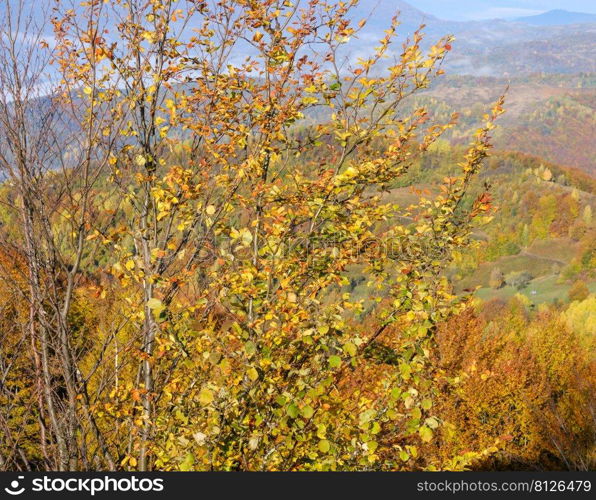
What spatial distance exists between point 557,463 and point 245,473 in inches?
1824

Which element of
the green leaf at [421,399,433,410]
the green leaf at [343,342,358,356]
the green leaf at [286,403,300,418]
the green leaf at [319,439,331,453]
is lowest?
the green leaf at [319,439,331,453]

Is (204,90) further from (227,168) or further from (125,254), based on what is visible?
(125,254)

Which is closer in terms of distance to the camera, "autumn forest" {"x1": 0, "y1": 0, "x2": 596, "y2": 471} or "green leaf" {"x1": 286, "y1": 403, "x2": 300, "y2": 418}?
"green leaf" {"x1": 286, "y1": 403, "x2": 300, "y2": 418}

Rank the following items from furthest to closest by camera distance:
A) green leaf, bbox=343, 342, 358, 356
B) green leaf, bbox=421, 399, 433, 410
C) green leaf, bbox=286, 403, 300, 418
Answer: green leaf, bbox=421, 399, 433, 410
green leaf, bbox=343, 342, 358, 356
green leaf, bbox=286, 403, 300, 418

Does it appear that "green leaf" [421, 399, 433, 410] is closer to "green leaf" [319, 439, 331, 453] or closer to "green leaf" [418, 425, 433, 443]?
"green leaf" [418, 425, 433, 443]

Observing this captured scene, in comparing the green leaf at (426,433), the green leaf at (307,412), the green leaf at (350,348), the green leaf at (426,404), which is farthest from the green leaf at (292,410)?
the green leaf at (426,404)

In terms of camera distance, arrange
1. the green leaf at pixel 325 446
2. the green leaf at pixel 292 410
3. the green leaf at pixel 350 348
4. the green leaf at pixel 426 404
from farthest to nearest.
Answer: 1. the green leaf at pixel 426 404
2. the green leaf at pixel 350 348
3. the green leaf at pixel 325 446
4. the green leaf at pixel 292 410

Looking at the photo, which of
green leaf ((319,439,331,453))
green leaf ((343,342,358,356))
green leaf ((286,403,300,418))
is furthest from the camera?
green leaf ((343,342,358,356))

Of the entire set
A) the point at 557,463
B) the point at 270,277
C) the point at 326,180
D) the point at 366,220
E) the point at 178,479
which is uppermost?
the point at 326,180

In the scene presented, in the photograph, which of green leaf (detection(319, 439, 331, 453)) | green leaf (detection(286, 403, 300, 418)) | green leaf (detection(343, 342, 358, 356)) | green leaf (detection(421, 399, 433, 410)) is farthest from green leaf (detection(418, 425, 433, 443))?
green leaf (detection(286, 403, 300, 418))

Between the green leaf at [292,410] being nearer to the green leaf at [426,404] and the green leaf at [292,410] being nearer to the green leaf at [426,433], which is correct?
the green leaf at [426,433]

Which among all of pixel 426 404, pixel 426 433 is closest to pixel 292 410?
pixel 426 433

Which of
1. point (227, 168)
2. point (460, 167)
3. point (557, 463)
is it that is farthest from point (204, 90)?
point (557, 463)

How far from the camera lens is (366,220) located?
7.41 m
